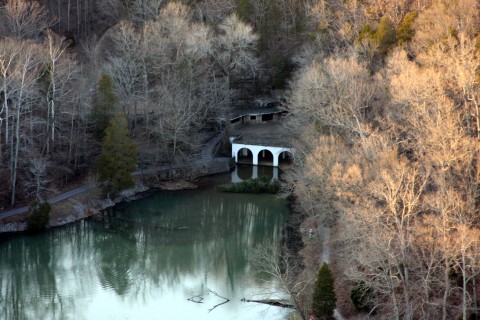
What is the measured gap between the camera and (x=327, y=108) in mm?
35156

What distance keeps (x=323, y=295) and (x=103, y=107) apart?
2174cm

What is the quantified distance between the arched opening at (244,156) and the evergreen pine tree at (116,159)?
11753 millimetres

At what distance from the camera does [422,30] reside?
38250 mm

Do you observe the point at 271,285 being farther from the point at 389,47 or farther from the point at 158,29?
the point at 158,29

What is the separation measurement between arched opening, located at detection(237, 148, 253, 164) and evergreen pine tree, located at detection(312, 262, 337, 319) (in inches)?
1009

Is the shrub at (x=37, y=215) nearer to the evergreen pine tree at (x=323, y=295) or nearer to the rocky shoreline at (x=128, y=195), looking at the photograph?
the rocky shoreline at (x=128, y=195)

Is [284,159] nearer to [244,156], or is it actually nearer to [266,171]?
[266,171]

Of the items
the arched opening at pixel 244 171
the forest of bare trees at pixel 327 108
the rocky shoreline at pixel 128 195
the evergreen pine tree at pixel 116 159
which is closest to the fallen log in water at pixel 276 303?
the forest of bare trees at pixel 327 108

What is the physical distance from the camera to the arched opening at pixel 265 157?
1914 inches

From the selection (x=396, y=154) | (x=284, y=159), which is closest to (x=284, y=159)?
(x=284, y=159)

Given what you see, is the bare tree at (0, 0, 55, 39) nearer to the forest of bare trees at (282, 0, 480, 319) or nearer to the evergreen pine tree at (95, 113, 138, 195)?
the evergreen pine tree at (95, 113, 138, 195)

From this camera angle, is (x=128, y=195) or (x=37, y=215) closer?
(x=37, y=215)

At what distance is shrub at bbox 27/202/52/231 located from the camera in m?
33.6

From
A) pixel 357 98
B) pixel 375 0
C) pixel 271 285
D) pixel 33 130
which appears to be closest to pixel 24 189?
pixel 33 130
